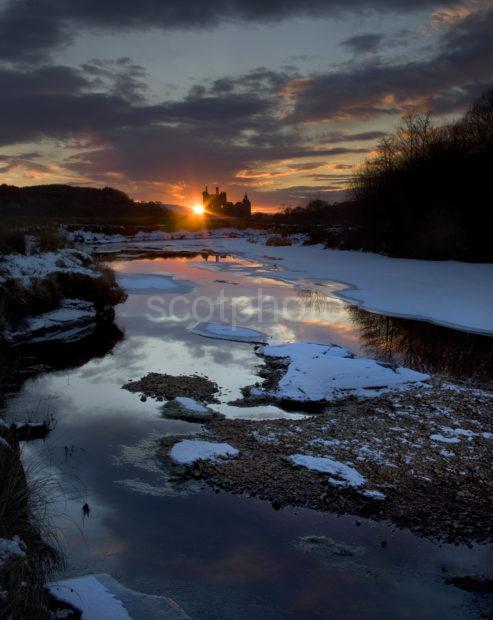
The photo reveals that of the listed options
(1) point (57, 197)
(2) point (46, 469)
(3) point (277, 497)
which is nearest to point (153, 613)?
(3) point (277, 497)

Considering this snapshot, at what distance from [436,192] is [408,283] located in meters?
12.7

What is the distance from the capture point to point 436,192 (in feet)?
101

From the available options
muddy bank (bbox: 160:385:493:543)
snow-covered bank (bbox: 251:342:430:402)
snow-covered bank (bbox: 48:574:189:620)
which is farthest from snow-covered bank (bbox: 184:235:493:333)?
snow-covered bank (bbox: 48:574:189:620)

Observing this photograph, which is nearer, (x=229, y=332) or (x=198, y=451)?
(x=198, y=451)

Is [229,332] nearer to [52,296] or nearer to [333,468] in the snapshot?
[52,296]

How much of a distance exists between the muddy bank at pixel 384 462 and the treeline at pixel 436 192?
78.0ft

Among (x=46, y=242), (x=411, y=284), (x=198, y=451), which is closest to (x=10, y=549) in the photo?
(x=198, y=451)

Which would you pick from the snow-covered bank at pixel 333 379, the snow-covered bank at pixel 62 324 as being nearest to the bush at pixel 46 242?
the snow-covered bank at pixel 62 324

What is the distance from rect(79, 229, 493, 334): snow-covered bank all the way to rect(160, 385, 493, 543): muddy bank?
698 centimetres

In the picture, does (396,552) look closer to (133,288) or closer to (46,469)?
(46,469)

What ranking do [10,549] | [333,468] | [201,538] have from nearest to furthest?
[10,549] → [201,538] → [333,468]

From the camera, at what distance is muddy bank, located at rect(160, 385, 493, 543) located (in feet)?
16.2

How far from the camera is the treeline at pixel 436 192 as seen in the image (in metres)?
28.6

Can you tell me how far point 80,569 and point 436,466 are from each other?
3.87 m
